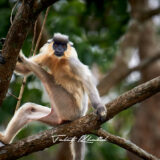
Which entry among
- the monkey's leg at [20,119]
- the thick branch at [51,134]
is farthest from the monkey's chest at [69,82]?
the thick branch at [51,134]

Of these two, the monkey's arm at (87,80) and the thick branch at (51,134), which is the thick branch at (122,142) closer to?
the thick branch at (51,134)

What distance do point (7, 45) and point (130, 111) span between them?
9031 mm

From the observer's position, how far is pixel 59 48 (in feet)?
13.9

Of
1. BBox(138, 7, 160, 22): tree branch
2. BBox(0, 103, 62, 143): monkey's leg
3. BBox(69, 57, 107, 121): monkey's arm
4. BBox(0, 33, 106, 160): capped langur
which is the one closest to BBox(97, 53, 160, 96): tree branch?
BBox(138, 7, 160, 22): tree branch

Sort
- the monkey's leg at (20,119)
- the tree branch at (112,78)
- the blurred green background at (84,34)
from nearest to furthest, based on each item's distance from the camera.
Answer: the monkey's leg at (20,119) → the blurred green background at (84,34) → the tree branch at (112,78)

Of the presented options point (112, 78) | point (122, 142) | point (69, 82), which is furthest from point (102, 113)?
point (112, 78)

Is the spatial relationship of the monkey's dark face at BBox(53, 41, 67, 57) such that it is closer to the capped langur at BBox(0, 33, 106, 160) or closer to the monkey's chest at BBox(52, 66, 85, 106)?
the capped langur at BBox(0, 33, 106, 160)

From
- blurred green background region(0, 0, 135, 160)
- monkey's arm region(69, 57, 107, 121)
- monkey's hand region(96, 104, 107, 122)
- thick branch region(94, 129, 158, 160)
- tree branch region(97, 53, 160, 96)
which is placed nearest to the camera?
monkey's hand region(96, 104, 107, 122)

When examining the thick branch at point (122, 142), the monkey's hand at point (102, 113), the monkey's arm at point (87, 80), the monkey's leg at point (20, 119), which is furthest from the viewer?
the monkey's leg at point (20, 119)

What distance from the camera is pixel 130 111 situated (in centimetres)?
1200

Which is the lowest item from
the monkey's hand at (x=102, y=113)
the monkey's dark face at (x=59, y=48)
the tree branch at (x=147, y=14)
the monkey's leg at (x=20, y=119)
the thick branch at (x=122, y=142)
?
the tree branch at (x=147, y=14)

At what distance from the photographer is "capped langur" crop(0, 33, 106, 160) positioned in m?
4.14

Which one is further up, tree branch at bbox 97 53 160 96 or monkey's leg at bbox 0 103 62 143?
monkey's leg at bbox 0 103 62 143

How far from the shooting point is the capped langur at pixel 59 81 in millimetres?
4141
